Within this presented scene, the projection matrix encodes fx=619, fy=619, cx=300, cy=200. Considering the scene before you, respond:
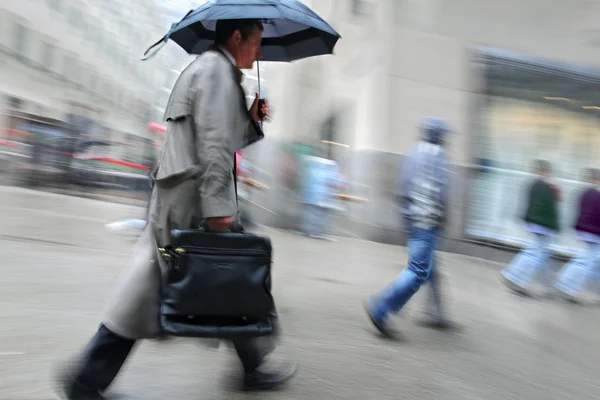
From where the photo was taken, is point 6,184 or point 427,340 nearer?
point 427,340

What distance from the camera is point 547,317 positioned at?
6.74 meters

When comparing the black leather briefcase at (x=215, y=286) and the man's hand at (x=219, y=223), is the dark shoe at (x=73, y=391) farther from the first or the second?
the man's hand at (x=219, y=223)

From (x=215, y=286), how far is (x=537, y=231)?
20.5 ft

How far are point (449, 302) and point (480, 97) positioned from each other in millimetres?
5452

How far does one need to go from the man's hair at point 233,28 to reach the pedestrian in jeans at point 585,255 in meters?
6.37

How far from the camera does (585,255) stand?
816 centimetres

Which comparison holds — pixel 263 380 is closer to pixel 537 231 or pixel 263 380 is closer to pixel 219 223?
pixel 219 223

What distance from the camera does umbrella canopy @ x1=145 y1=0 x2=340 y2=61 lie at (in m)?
2.92

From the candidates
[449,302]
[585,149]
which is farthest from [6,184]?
[585,149]

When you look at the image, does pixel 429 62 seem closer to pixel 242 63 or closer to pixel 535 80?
pixel 535 80

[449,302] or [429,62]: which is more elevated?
[429,62]

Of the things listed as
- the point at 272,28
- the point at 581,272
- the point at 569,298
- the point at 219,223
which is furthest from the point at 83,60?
the point at 219,223

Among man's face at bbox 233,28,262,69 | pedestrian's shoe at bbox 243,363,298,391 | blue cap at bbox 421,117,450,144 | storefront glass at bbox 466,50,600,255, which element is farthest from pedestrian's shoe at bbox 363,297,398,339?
storefront glass at bbox 466,50,600,255

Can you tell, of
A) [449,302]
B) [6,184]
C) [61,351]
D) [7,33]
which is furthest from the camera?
[7,33]
